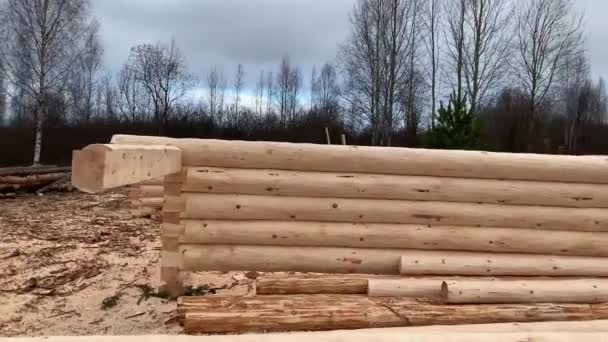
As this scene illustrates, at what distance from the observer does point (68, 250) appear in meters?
6.80

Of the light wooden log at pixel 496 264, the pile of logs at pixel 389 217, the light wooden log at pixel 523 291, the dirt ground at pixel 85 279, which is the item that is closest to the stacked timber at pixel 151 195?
the dirt ground at pixel 85 279

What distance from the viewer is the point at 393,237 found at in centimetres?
473

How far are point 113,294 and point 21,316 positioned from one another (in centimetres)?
82

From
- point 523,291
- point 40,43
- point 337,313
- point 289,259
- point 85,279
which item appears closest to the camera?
point 337,313

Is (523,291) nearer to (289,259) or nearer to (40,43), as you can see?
(289,259)

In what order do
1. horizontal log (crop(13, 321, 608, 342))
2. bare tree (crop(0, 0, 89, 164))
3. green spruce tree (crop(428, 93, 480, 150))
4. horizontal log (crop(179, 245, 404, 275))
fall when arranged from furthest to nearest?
bare tree (crop(0, 0, 89, 164))
green spruce tree (crop(428, 93, 480, 150))
horizontal log (crop(179, 245, 404, 275))
horizontal log (crop(13, 321, 608, 342))

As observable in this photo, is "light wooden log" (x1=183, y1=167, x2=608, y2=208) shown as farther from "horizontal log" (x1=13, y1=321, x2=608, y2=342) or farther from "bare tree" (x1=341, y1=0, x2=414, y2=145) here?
"bare tree" (x1=341, y1=0, x2=414, y2=145)

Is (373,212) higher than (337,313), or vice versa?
(373,212)

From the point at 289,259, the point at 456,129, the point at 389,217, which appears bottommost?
the point at 289,259

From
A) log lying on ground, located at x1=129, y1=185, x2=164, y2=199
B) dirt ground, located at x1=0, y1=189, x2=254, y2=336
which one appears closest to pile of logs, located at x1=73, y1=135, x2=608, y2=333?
dirt ground, located at x1=0, y1=189, x2=254, y2=336

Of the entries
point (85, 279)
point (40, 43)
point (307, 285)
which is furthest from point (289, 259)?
point (40, 43)

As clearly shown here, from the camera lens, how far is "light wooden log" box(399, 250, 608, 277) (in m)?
4.61

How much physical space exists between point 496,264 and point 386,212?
3.60 ft

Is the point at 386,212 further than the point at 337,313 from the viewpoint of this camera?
Yes
